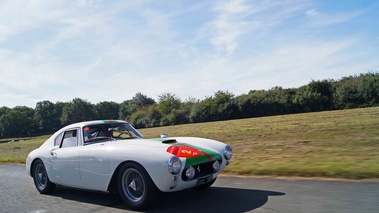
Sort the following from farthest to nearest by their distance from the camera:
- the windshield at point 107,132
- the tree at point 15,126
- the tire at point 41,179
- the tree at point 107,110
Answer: the tree at point 15,126
the tree at point 107,110
the tire at point 41,179
the windshield at point 107,132

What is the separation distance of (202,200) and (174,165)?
1.07 m

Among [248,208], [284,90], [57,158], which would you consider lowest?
[248,208]

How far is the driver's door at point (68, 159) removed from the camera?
614 cm

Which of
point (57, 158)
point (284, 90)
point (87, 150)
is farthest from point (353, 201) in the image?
point (284, 90)

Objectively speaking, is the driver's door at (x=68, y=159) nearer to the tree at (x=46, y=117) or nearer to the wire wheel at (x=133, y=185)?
the wire wheel at (x=133, y=185)

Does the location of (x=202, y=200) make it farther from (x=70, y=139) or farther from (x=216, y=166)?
(x=70, y=139)

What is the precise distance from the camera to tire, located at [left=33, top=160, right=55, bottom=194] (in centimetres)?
705

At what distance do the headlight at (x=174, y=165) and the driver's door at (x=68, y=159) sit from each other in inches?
86.0

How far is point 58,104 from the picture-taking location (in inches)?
3332

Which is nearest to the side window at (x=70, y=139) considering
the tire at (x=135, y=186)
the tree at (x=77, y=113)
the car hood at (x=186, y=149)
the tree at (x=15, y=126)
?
the car hood at (x=186, y=149)

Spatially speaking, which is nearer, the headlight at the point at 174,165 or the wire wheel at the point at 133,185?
the headlight at the point at 174,165

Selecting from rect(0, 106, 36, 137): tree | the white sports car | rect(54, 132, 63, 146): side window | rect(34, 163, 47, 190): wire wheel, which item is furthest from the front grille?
rect(0, 106, 36, 137): tree

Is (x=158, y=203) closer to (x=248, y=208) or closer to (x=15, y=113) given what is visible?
Answer: (x=248, y=208)

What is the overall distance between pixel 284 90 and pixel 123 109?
2154 inches
